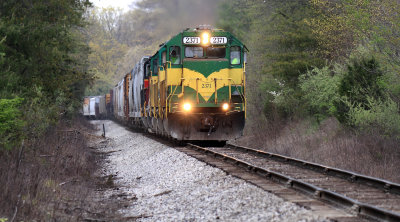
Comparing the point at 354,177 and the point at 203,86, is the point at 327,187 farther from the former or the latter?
the point at 203,86

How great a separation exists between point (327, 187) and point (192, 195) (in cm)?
223

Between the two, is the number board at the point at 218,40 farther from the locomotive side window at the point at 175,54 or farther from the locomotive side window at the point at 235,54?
the locomotive side window at the point at 175,54

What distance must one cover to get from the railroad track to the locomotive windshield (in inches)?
156

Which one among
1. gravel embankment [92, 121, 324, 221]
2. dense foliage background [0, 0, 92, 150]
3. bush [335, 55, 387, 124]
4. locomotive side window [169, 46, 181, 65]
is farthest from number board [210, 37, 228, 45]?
dense foliage background [0, 0, 92, 150]

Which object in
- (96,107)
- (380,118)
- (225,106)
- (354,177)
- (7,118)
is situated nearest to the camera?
(354,177)

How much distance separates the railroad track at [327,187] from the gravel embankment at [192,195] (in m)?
0.31

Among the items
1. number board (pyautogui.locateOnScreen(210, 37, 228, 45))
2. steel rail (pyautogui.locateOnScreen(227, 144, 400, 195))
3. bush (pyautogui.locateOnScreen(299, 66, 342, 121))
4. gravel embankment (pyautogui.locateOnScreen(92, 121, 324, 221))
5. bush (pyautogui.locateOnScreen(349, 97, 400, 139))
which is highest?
number board (pyautogui.locateOnScreen(210, 37, 228, 45))

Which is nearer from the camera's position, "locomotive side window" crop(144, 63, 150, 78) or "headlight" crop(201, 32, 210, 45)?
"headlight" crop(201, 32, 210, 45)

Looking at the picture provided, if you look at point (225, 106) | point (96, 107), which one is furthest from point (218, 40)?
point (96, 107)

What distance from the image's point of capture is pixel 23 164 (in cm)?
1023

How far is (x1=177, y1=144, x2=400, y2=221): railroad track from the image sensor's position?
5.88 metres

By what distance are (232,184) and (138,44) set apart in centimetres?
7435

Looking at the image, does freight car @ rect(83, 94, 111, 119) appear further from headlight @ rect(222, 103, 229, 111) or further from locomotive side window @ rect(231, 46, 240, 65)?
headlight @ rect(222, 103, 229, 111)

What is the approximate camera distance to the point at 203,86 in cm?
1476
